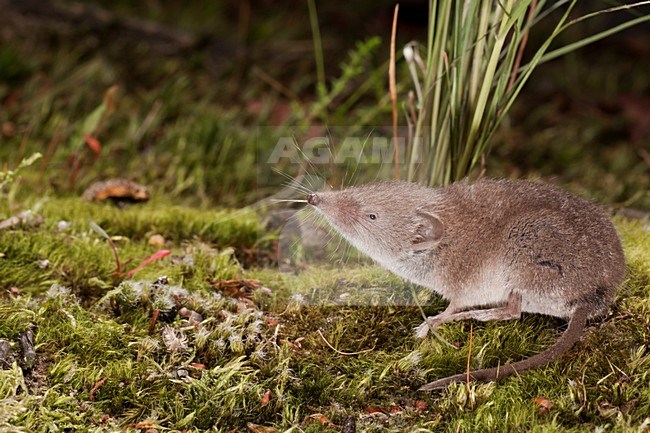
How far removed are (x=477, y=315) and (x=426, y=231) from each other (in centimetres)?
36

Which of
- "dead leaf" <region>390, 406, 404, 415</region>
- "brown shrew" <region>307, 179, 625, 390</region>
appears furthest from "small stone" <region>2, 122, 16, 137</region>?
"dead leaf" <region>390, 406, 404, 415</region>

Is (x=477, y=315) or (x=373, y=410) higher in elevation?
(x=477, y=315)

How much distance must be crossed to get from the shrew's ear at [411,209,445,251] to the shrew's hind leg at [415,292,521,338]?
0.82 ft

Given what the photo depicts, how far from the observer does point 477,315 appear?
2.72 m

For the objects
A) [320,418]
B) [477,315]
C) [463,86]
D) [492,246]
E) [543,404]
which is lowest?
[320,418]

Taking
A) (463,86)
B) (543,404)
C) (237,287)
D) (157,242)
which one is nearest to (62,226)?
(157,242)

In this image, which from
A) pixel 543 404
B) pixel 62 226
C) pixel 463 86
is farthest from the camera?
pixel 62 226

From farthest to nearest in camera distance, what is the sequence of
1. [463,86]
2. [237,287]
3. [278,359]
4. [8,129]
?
[8,129] < [463,86] < [237,287] < [278,359]

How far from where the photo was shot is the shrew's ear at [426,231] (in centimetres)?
277

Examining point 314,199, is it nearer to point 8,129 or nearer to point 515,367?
point 515,367

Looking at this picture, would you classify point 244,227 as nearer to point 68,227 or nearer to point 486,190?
point 68,227

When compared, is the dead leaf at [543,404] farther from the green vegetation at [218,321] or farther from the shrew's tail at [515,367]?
the shrew's tail at [515,367]

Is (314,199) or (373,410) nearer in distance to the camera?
(373,410)

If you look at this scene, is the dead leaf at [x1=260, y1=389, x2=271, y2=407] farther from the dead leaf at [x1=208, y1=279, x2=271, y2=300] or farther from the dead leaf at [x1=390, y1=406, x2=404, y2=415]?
the dead leaf at [x1=208, y1=279, x2=271, y2=300]
